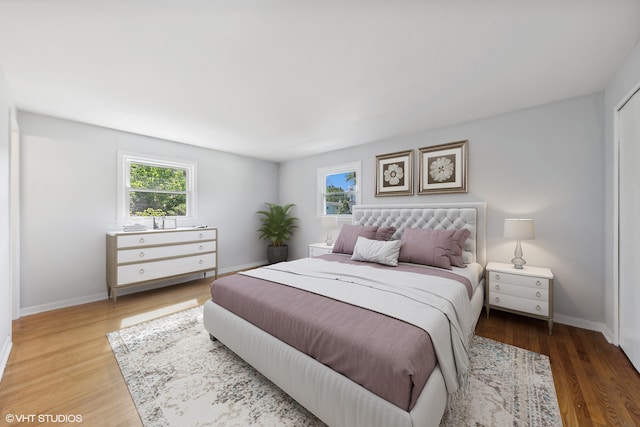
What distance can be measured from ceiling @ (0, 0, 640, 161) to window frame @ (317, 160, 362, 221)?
4.43 ft

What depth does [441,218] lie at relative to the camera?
3.35 m

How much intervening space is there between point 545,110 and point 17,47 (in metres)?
4.83

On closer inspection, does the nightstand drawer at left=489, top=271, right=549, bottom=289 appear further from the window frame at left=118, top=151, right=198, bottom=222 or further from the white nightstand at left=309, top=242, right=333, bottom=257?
the window frame at left=118, top=151, right=198, bottom=222

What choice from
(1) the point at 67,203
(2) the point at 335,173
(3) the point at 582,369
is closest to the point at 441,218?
(3) the point at 582,369

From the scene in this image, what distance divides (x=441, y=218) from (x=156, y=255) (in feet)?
13.5

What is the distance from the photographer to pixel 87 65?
201 centimetres

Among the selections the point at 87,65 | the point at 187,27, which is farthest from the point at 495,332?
the point at 87,65

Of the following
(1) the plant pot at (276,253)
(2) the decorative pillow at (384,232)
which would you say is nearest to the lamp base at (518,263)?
(2) the decorative pillow at (384,232)

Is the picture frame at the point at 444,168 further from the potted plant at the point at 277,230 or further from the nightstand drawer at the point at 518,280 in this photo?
the potted plant at the point at 277,230

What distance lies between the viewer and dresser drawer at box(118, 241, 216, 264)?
3324 millimetres

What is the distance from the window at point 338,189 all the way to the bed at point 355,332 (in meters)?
2.00

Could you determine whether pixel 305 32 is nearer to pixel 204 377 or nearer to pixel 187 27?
pixel 187 27

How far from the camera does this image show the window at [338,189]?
14.8ft

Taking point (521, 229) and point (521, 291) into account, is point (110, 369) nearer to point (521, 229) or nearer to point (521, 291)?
point (521, 291)
